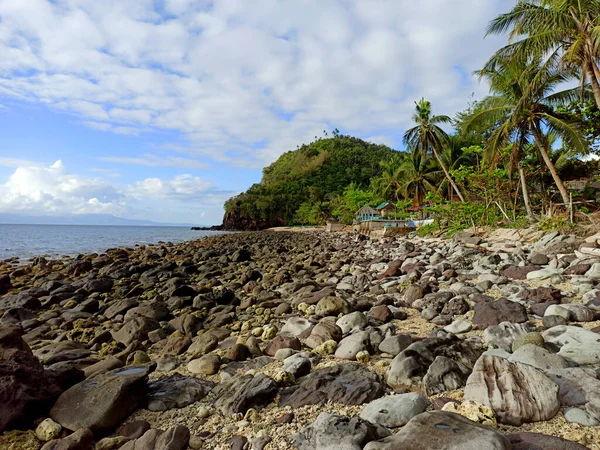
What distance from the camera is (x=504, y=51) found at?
49.8 ft

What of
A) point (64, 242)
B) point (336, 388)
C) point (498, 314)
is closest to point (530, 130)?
point (498, 314)

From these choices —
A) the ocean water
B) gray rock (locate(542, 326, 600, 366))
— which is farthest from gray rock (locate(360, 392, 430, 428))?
the ocean water

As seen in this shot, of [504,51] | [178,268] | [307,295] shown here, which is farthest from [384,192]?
[307,295]

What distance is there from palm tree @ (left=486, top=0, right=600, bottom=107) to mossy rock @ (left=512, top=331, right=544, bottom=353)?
12.1 meters

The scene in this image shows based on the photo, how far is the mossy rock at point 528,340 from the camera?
3297 mm

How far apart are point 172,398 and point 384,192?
Answer: 142ft

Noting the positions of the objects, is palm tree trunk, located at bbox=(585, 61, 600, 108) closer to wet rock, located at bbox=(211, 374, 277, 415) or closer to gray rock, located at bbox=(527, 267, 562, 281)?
gray rock, located at bbox=(527, 267, 562, 281)

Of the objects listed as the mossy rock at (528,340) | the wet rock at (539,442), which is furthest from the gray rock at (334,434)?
the mossy rock at (528,340)

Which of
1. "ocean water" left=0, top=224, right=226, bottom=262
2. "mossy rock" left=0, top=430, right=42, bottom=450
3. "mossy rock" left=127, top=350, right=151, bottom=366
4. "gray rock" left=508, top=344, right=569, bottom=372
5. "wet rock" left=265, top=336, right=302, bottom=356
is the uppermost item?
"gray rock" left=508, top=344, right=569, bottom=372

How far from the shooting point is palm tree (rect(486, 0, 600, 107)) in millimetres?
12016

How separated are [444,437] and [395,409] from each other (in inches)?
24.3

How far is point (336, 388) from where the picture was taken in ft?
9.61

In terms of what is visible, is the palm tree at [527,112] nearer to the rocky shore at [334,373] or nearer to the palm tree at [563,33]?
the palm tree at [563,33]

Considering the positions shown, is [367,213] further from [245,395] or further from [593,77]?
[245,395]
